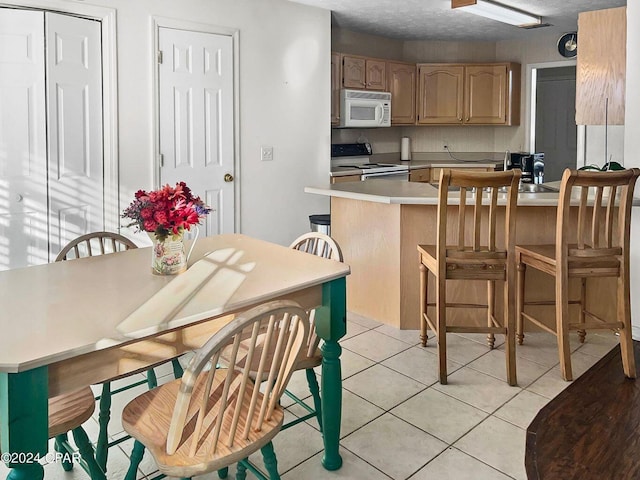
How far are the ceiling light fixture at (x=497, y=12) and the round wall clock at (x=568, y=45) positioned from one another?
831mm

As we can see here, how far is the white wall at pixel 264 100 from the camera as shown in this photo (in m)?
3.96

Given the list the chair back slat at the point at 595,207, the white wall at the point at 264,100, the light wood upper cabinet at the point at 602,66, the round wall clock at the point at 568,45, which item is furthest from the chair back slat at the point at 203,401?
the round wall clock at the point at 568,45

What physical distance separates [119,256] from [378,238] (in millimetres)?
1804

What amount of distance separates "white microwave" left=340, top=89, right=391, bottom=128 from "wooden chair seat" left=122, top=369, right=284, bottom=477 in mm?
4339

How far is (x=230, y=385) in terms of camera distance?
1.52 m

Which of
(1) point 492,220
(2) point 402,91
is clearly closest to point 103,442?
(1) point 492,220

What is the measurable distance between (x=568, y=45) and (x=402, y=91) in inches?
73.4

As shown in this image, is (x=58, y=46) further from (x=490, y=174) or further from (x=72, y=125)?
(x=490, y=174)

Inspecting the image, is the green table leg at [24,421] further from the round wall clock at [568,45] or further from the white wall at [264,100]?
the round wall clock at [568,45]

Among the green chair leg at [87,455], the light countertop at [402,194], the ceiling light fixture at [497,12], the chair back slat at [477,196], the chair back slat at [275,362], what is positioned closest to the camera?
the chair back slat at [275,362]

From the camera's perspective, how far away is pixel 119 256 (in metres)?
2.27

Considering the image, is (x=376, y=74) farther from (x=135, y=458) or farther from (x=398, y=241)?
(x=135, y=458)

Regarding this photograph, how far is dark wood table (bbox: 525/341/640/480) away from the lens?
6.76 ft

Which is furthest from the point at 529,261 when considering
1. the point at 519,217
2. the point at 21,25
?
the point at 21,25
